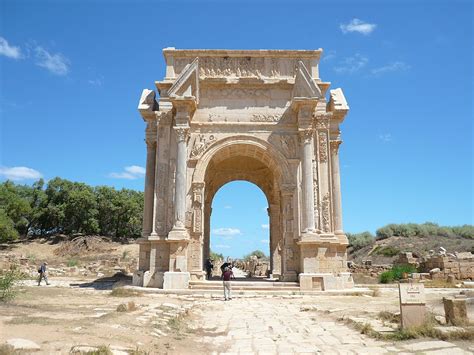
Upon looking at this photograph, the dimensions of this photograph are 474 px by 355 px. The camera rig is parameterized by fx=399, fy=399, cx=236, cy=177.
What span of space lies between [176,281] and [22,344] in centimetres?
1039

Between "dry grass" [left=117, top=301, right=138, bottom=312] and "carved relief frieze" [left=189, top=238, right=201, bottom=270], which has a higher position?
"carved relief frieze" [left=189, top=238, right=201, bottom=270]

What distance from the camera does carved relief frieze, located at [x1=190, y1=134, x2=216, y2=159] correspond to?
1688cm

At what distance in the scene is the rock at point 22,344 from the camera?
4393mm

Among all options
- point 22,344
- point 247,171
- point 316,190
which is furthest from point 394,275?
point 22,344

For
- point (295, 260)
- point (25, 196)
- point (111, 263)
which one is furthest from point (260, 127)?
point (25, 196)

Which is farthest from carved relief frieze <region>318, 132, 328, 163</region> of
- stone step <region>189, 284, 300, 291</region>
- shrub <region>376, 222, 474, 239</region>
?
shrub <region>376, 222, 474, 239</region>

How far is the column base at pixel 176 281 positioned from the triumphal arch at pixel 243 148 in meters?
0.04

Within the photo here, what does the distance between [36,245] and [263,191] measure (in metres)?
33.2

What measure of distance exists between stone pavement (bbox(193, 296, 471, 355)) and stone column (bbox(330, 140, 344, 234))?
7871 millimetres

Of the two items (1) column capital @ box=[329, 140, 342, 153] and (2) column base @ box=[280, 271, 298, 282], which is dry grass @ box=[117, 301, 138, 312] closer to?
(2) column base @ box=[280, 271, 298, 282]

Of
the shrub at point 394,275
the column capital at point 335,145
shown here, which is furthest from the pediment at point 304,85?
the shrub at point 394,275

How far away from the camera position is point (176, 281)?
14703 mm

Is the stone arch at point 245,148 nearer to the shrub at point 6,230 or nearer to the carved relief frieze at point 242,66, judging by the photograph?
the carved relief frieze at point 242,66

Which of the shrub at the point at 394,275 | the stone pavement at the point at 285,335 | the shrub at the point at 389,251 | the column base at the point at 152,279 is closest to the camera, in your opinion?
the stone pavement at the point at 285,335
